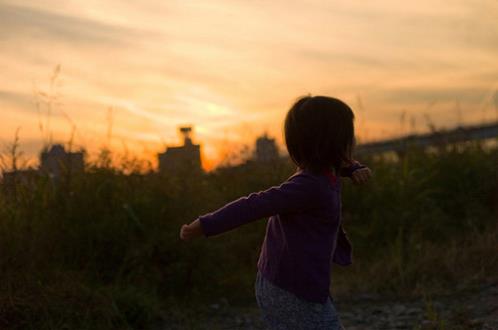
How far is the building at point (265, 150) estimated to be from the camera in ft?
25.3

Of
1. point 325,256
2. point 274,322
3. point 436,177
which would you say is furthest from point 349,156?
point 436,177

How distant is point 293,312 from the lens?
115 inches

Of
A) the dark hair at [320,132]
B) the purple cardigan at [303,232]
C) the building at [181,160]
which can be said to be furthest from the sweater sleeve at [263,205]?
the building at [181,160]

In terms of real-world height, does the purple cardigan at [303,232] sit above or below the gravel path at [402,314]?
above

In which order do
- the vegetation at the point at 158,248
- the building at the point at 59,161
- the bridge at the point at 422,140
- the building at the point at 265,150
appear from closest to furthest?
1. the vegetation at the point at 158,248
2. the building at the point at 59,161
3. the building at the point at 265,150
4. the bridge at the point at 422,140

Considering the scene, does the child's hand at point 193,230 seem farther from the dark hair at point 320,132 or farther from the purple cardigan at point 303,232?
the dark hair at point 320,132

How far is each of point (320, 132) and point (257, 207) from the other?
40 centimetres

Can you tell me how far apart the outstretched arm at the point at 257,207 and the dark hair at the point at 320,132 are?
0.11m

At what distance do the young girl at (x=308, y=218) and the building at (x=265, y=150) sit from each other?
458 cm

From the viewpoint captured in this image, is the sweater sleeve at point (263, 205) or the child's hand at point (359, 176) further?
the child's hand at point (359, 176)

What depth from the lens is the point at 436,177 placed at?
24.5ft

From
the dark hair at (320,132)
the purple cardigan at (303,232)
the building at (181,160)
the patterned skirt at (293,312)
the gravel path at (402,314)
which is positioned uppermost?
the building at (181,160)

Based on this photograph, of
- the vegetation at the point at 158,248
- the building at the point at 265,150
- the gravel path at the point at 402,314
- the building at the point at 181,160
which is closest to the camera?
the vegetation at the point at 158,248

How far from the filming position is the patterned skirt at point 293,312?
9.59ft
